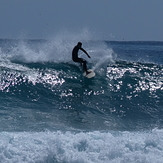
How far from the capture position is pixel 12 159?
6402mm

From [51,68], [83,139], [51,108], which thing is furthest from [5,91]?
[83,139]

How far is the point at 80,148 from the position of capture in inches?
274

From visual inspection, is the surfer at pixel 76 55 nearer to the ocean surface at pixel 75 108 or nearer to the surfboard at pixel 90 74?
the surfboard at pixel 90 74

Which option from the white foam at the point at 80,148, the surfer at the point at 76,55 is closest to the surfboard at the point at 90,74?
the surfer at the point at 76,55

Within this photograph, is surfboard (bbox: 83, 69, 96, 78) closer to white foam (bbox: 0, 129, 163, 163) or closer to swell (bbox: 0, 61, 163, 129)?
swell (bbox: 0, 61, 163, 129)

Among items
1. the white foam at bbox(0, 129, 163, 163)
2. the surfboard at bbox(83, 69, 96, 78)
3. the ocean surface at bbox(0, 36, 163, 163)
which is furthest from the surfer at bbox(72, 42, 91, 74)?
the white foam at bbox(0, 129, 163, 163)

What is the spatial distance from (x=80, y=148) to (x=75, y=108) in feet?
13.3

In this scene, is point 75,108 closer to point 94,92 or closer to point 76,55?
point 94,92

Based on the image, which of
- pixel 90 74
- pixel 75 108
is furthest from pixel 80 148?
pixel 90 74

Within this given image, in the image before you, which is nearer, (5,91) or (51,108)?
(51,108)

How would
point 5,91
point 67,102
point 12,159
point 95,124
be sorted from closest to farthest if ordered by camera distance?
point 12,159, point 95,124, point 67,102, point 5,91

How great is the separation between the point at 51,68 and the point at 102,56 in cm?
380

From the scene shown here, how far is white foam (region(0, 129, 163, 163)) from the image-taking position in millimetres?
6551

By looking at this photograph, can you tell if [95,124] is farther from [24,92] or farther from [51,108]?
[24,92]
